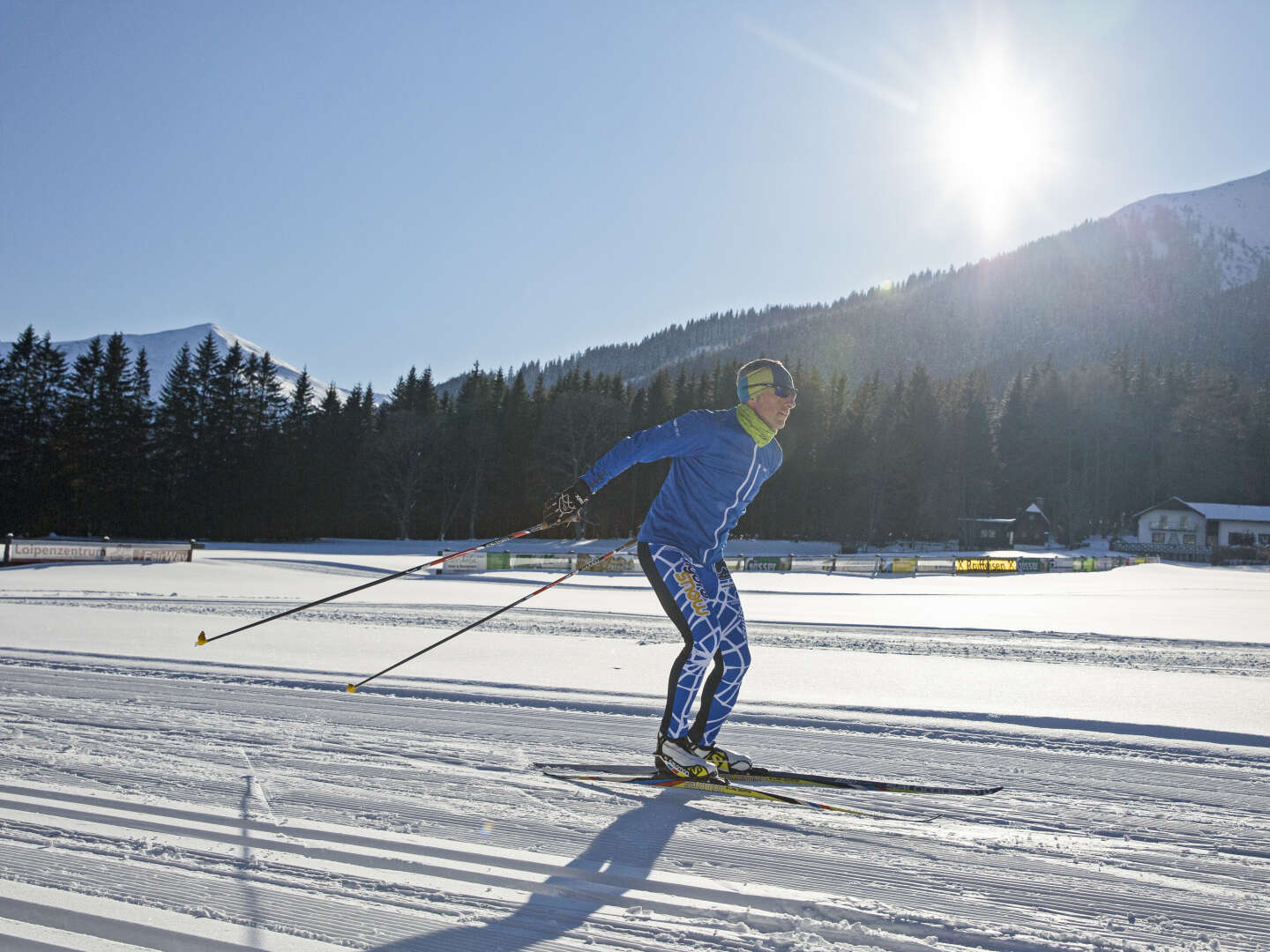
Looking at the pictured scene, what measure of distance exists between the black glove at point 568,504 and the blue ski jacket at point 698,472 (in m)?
0.06

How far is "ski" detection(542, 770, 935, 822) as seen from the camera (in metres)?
3.43

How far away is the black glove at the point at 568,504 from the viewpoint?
3.91 meters

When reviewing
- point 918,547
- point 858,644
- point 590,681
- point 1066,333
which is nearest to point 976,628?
point 858,644

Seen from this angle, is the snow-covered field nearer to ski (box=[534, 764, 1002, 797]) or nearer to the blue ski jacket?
ski (box=[534, 764, 1002, 797])

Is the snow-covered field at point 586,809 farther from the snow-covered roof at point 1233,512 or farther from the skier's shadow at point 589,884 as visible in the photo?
the snow-covered roof at point 1233,512

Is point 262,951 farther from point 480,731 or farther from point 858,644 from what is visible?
point 858,644

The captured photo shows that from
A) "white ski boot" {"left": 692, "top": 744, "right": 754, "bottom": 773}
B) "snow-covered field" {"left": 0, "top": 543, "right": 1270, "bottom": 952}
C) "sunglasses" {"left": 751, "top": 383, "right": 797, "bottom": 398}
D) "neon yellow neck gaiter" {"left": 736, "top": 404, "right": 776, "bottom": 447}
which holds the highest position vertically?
"sunglasses" {"left": 751, "top": 383, "right": 797, "bottom": 398}

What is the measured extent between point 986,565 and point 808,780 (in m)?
34.8

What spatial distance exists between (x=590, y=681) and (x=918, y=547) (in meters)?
58.2

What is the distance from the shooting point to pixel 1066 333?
167000 mm

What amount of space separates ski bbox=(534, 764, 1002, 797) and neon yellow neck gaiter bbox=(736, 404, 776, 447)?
1628mm

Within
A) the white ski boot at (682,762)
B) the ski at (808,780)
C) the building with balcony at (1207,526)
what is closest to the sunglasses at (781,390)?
the white ski boot at (682,762)

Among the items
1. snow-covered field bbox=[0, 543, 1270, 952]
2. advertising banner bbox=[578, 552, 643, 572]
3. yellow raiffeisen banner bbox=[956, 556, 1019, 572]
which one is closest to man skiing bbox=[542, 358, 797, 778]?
snow-covered field bbox=[0, 543, 1270, 952]

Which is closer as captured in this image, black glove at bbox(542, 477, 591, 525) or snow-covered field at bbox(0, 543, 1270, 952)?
snow-covered field at bbox(0, 543, 1270, 952)
